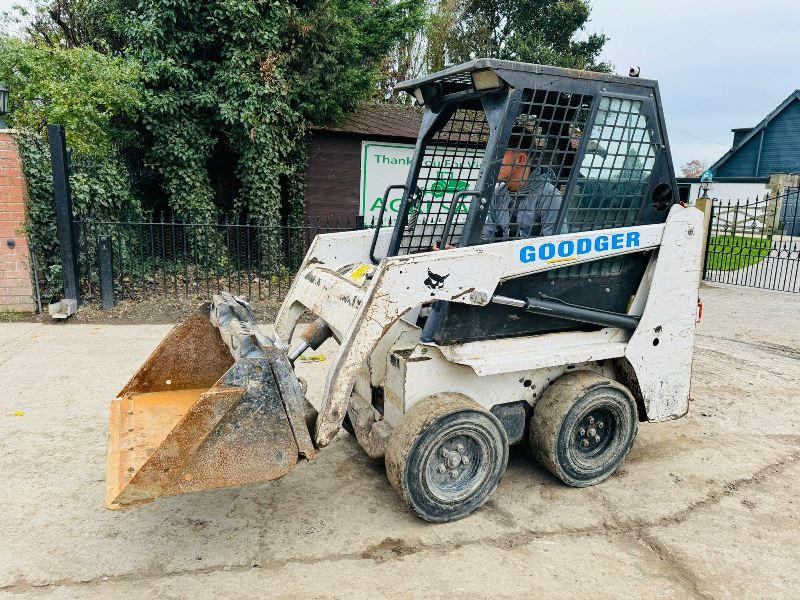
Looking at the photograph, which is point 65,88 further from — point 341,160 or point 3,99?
point 341,160

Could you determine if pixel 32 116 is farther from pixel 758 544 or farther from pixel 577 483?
pixel 758 544

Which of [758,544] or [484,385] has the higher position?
[484,385]

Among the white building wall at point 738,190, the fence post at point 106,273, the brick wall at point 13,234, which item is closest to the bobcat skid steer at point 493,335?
the fence post at point 106,273

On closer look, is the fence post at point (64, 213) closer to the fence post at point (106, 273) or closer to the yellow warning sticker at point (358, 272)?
the fence post at point (106, 273)

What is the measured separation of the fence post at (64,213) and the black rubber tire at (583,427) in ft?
20.8

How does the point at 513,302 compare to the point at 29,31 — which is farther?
the point at 29,31

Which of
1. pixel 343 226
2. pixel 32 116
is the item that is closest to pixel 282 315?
pixel 32 116

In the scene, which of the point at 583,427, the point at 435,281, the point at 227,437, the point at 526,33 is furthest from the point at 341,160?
the point at 526,33

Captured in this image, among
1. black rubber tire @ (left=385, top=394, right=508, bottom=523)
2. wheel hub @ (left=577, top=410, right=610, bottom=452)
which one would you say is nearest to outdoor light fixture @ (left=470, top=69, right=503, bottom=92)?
black rubber tire @ (left=385, top=394, right=508, bottom=523)

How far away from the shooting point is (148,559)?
290 centimetres

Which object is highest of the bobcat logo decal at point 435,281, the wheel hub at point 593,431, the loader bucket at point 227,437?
the bobcat logo decal at point 435,281

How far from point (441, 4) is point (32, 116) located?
20.1 meters

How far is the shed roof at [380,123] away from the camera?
1106 centimetres

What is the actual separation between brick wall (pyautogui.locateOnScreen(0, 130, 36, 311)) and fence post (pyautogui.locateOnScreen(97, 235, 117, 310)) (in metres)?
0.85
